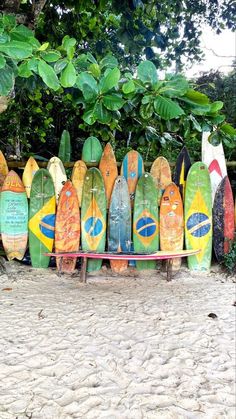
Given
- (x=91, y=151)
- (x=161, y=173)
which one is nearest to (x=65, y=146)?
(x=91, y=151)

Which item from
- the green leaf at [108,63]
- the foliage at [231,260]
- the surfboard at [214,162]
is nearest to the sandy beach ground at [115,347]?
the foliage at [231,260]

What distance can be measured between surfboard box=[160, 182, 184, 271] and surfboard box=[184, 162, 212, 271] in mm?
76

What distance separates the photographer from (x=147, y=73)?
160cm

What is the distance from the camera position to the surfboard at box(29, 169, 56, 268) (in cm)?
320

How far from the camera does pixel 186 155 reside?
134 inches

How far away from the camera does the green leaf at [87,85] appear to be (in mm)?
1481

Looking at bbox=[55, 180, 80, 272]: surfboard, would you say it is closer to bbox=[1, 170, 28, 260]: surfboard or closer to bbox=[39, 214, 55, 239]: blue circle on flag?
bbox=[39, 214, 55, 239]: blue circle on flag

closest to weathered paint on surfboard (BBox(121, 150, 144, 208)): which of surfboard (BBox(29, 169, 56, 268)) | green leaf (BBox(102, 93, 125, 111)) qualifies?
surfboard (BBox(29, 169, 56, 268))

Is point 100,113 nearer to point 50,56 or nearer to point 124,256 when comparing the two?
point 50,56

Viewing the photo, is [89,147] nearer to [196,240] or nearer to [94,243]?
[94,243]

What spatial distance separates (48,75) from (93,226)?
2001 millimetres

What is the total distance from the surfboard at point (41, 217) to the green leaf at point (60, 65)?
1839 mm

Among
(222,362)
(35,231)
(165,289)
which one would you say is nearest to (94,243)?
(35,231)

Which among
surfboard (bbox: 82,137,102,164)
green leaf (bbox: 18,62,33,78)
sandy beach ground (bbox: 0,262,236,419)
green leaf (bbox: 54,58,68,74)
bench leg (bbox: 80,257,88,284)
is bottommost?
sandy beach ground (bbox: 0,262,236,419)
